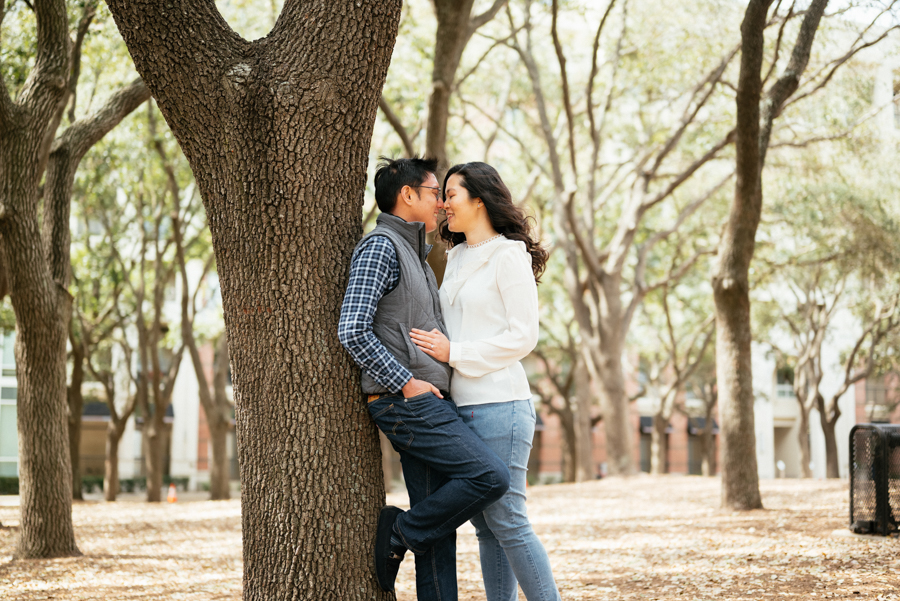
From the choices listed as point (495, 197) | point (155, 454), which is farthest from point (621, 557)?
point (155, 454)

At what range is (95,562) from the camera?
21.5 ft

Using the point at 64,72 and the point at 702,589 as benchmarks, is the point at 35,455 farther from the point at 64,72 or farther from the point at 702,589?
the point at 702,589

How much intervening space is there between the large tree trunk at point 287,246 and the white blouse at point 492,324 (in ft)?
1.56

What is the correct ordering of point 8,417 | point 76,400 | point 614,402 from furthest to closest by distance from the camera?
point 8,417 < point 76,400 < point 614,402

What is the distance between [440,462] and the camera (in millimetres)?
3201

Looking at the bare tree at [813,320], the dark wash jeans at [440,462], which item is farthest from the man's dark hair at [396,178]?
the bare tree at [813,320]

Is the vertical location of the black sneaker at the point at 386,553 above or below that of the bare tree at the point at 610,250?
below

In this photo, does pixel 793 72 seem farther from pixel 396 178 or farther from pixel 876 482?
pixel 396 178

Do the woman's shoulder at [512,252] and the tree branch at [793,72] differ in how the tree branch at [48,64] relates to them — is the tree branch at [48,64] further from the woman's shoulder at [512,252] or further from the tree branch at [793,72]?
the tree branch at [793,72]

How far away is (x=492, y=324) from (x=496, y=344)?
161 millimetres

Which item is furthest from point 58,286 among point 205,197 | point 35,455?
point 205,197

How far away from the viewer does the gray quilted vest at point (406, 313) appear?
3.28m

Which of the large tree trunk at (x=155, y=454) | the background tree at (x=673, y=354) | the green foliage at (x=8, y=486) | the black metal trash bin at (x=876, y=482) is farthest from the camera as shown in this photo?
the green foliage at (x=8, y=486)

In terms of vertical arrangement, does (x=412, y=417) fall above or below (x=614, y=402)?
above
